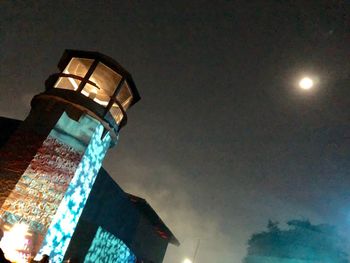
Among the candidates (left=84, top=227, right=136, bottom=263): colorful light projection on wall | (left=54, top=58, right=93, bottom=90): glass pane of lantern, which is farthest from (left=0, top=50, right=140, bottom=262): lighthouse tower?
(left=84, top=227, right=136, bottom=263): colorful light projection on wall

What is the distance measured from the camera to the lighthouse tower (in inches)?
307

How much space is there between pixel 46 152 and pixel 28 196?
55.2 inches

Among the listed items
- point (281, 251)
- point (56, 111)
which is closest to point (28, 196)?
point (56, 111)

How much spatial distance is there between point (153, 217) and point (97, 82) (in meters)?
11.9

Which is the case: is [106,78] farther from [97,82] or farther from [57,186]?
[57,186]

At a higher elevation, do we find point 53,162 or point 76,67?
point 76,67

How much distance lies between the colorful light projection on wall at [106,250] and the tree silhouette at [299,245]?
110ft

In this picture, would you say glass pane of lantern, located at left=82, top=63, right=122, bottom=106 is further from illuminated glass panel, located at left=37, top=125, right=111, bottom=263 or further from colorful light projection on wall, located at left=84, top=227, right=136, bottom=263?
colorful light projection on wall, located at left=84, top=227, right=136, bottom=263

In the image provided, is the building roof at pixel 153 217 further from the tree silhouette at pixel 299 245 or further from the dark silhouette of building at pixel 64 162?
the tree silhouette at pixel 299 245

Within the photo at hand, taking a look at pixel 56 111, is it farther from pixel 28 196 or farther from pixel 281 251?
pixel 281 251

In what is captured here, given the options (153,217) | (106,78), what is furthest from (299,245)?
(106,78)

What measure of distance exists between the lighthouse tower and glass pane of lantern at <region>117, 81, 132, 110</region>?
0.73 m

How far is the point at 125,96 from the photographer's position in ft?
39.5

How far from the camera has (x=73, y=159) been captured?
9008 mm
